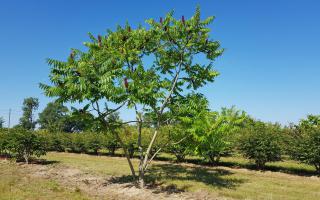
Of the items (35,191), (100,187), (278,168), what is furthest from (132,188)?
(278,168)

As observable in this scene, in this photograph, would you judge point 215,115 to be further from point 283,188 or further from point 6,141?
point 6,141

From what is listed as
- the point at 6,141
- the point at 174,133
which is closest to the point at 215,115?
the point at 174,133

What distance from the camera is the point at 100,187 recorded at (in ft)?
57.6

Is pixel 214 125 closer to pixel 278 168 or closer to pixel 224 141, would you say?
pixel 224 141

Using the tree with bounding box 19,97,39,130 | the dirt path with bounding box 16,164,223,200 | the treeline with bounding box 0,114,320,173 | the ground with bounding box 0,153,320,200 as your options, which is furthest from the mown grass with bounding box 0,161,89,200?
the tree with bounding box 19,97,39,130

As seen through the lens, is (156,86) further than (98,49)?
No

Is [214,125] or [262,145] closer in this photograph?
[214,125]

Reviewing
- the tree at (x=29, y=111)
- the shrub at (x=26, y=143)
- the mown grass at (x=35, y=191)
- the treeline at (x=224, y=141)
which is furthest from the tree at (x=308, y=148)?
the tree at (x=29, y=111)

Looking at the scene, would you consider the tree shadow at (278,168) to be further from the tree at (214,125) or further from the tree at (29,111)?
the tree at (29,111)

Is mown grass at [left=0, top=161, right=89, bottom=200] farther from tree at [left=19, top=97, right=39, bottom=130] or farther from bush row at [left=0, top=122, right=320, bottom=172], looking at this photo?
tree at [left=19, top=97, right=39, bottom=130]

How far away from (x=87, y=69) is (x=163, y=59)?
538cm

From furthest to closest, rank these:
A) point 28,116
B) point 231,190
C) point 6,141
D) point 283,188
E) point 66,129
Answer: point 28,116, point 66,129, point 6,141, point 283,188, point 231,190

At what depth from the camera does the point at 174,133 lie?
59.5 ft

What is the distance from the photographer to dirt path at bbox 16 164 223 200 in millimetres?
14922
